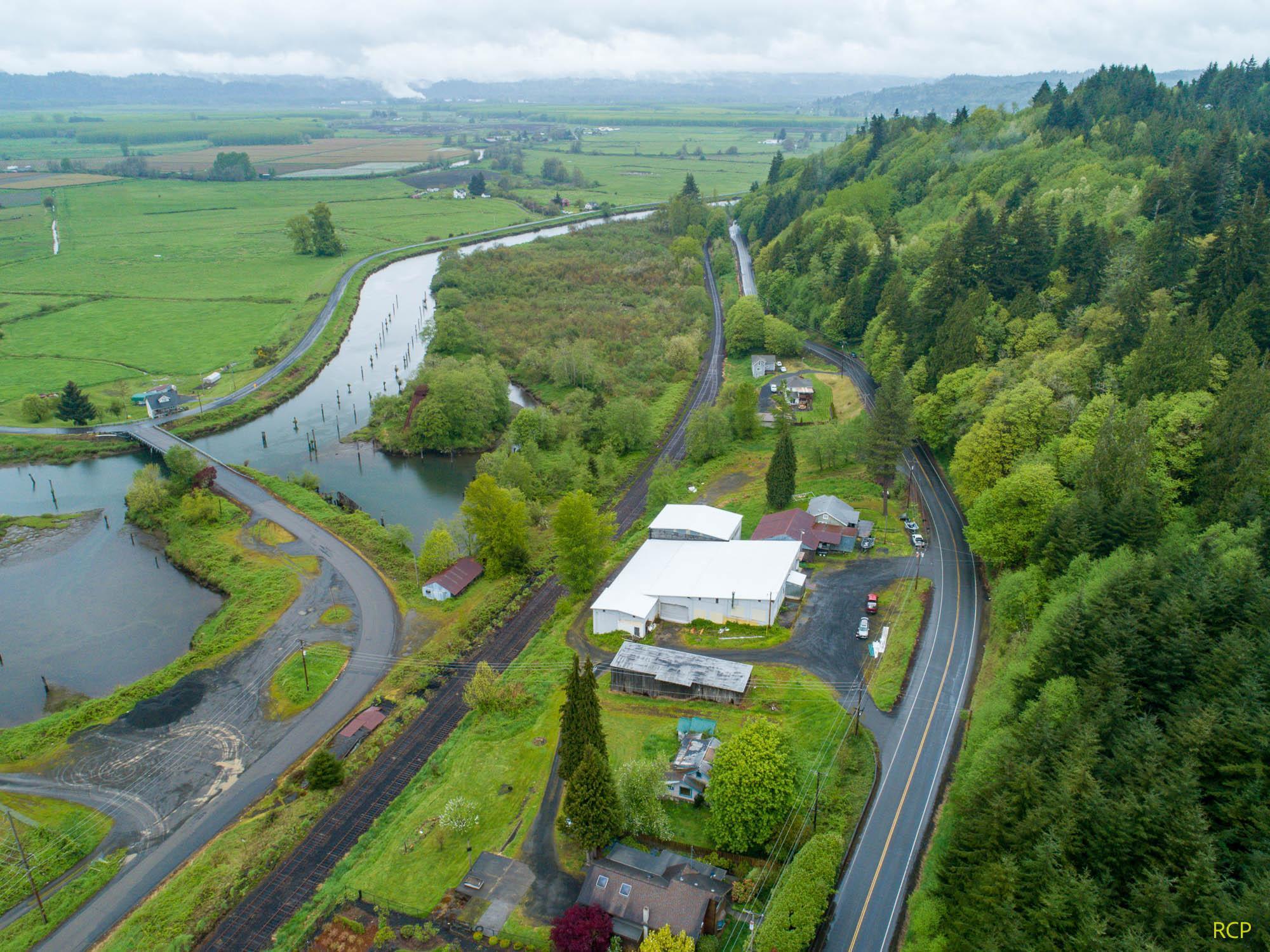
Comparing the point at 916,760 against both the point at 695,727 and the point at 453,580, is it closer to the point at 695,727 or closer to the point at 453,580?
the point at 695,727

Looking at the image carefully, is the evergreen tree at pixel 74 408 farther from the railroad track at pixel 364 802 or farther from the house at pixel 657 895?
the house at pixel 657 895

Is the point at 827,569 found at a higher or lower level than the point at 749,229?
lower

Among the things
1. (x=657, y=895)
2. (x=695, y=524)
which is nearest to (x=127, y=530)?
(x=695, y=524)

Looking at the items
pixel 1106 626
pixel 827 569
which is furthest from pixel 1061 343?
pixel 1106 626

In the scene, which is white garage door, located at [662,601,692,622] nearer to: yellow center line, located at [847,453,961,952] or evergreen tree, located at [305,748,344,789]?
yellow center line, located at [847,453,961,952]

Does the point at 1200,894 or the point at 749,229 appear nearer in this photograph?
the point at 1200,894

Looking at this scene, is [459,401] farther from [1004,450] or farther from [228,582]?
[1004,450]

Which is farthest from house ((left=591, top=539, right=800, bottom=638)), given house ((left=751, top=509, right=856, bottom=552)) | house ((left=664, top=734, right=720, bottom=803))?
house ((left=664, top=734, right=720, bottom=803))
